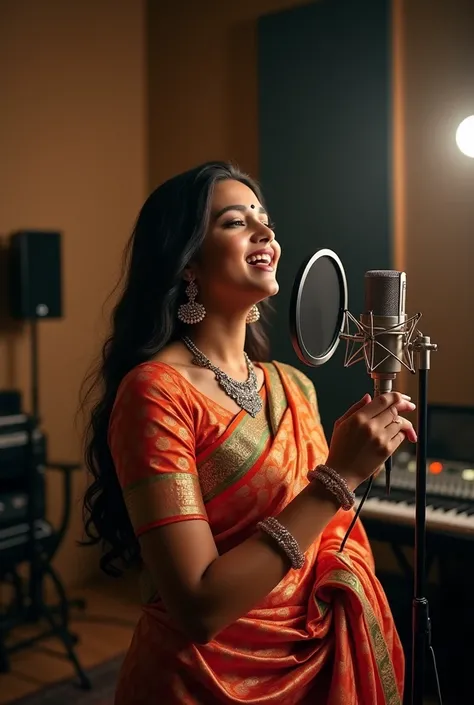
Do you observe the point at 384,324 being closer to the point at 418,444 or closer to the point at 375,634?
the point at 418,444

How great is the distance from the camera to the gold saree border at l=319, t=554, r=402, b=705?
1.26 m

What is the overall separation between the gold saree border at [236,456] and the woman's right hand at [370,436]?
184 mm

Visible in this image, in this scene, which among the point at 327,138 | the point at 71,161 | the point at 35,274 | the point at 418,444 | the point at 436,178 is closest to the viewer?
the point at 418,444

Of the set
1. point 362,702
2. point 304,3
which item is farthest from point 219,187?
point 304,3

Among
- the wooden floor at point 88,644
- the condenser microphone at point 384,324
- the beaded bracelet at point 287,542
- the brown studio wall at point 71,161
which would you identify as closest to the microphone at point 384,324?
the condenser microphone at point 384,324

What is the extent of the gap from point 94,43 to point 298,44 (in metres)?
1.25

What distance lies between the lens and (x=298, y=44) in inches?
126

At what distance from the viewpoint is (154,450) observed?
1.15 meters

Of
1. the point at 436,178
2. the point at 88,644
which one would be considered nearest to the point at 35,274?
the point at 88,644

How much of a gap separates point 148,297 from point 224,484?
35 centimetres

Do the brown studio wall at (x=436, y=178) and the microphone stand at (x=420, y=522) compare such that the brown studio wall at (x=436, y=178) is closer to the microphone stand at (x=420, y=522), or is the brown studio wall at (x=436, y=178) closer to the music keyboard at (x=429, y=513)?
the music keyboard at (x=429, y=513)

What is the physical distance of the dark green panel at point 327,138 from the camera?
2.90 meters

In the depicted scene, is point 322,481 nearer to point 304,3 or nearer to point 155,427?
point 155,427

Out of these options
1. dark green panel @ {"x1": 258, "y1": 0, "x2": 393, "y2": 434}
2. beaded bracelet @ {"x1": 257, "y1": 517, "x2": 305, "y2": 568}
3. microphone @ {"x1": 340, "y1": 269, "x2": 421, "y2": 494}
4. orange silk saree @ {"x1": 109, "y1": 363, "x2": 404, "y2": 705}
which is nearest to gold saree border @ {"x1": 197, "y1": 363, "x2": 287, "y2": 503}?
orange silk saree @ {"x1": 109, "y1": 363, "x2": 404, "y2": 705}
